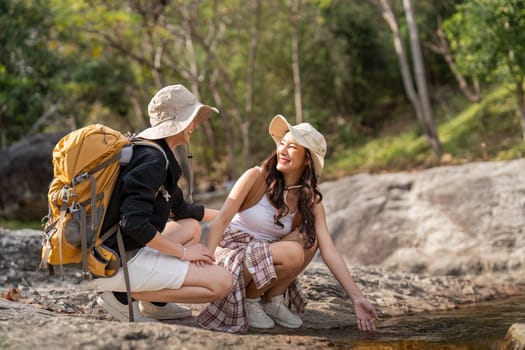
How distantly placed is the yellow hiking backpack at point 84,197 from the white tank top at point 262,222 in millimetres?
1106

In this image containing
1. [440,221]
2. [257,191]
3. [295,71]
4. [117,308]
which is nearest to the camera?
[117,308]

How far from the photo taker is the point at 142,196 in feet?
11.6

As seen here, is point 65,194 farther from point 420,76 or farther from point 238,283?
point 420,76

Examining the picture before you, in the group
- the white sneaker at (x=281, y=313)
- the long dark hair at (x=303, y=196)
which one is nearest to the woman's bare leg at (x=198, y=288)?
the white sneaker at (x=281, y=313)

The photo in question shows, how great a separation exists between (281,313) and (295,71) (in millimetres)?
14465

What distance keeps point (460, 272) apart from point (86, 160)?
476 centimetres

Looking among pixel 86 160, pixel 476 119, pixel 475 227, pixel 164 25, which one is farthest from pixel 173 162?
pixel 476 119

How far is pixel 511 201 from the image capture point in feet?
24.9

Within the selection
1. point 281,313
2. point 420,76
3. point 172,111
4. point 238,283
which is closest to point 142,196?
point 172,111

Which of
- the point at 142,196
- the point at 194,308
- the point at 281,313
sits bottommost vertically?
the point at 194,308

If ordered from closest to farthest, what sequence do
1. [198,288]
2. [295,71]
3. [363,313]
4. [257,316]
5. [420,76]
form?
[198,288] → [363,313] → [257,316] → [420,76] → [295,71]

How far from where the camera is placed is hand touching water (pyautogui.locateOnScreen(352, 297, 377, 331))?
→ 417 cm

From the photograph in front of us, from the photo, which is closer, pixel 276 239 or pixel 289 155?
pixel 289 155

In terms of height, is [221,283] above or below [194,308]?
above
